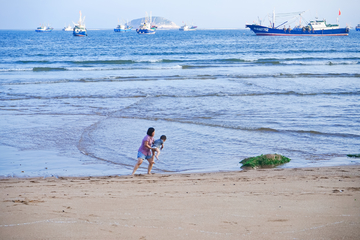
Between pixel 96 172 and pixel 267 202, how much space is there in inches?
167

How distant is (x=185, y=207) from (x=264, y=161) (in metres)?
3.88

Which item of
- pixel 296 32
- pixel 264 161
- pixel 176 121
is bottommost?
pixel 264 161

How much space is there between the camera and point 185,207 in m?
5.16

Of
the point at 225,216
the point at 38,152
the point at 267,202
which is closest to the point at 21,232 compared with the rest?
the point at 225,216

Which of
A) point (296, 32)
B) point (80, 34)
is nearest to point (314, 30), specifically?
point (296, 32)

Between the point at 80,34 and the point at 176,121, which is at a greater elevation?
the point at 80,34

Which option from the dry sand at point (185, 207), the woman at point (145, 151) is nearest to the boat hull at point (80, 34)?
the woman at point (145, 151)

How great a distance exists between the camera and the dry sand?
14.3 ft

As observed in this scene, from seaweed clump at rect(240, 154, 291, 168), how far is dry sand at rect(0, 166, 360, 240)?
3.96 feet

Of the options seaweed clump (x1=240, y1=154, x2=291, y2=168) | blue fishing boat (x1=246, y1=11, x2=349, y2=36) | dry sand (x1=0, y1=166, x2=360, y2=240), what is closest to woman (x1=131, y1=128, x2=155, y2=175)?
dry sand (x1=0, y1=166, x2=360, y2=240)

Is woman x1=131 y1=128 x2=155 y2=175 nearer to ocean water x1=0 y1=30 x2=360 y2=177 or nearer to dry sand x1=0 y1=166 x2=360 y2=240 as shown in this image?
ocean water x1=0 y1=30 x2=360 y2=177

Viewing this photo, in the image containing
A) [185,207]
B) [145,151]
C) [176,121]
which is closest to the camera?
[185,207]

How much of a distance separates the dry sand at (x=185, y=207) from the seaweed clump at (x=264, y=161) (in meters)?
1.21

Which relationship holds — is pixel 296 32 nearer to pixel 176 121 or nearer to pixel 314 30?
pixel 314 30
